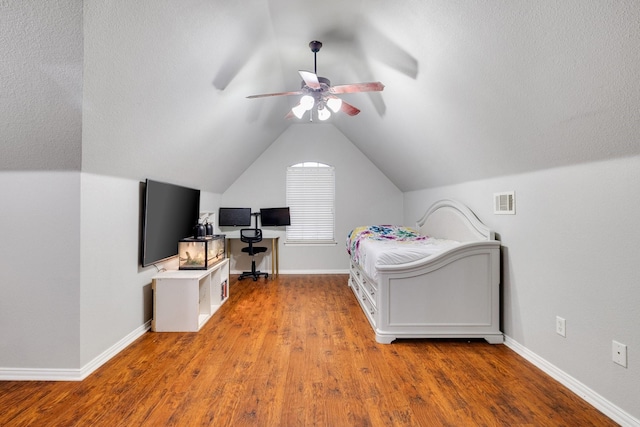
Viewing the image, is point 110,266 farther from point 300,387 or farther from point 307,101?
point 307,101

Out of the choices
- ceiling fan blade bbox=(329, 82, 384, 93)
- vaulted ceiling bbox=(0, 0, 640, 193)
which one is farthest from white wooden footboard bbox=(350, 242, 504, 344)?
ceiling fan blade bbox=(329, 82, 384, 93)

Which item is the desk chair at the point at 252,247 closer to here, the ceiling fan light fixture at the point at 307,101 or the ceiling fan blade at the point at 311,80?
the ceiling fan light fixture at the point at 307,101

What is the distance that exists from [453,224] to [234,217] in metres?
3.57

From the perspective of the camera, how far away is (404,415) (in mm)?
1679

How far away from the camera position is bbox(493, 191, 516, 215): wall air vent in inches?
98.1

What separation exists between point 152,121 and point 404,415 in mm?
2666

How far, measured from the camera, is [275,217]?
5.24 metres

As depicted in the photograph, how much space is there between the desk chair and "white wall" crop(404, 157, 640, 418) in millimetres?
3546

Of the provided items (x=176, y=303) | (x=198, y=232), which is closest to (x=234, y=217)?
(x=198, y=232)

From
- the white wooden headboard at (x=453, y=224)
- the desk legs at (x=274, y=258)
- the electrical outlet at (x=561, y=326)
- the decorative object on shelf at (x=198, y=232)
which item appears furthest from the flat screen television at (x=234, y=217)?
the electrical outlet at (x=561, y=326)

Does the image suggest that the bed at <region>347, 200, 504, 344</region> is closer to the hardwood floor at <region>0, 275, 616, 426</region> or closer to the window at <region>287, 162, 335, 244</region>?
the hardwood floor at <region>0, 275, 616, 426</region>

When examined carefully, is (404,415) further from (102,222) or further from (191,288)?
(102,222)

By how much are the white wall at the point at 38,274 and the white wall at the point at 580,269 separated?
3.34 meters

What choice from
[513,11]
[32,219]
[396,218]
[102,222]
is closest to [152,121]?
[102,222]
